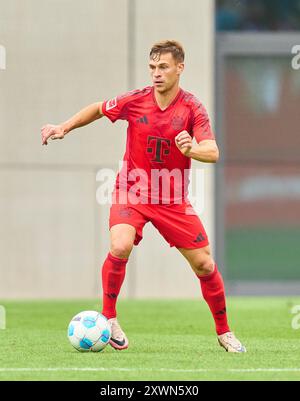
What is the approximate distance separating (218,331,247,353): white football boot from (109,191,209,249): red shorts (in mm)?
687

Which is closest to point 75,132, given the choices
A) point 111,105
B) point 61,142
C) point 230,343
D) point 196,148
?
point 61,142

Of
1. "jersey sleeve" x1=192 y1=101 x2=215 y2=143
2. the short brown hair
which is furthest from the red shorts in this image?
the short brown hair

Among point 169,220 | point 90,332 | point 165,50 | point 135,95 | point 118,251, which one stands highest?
point 165,50

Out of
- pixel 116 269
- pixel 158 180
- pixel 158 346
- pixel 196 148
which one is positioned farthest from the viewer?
pixel 158 346

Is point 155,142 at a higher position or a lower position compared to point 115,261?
higher

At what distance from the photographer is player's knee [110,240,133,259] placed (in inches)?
325

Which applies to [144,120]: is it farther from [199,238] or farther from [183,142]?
[199,238]

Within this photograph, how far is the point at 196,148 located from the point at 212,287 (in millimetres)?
1141

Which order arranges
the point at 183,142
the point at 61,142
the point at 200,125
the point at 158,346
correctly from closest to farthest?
1. the point at 183,142
2. the point at 200,125
3. the point at 158,346
4. the point at 61,142

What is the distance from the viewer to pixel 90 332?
8.11 meters

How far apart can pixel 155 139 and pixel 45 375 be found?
2106 mm

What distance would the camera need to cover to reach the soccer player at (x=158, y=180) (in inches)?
329
